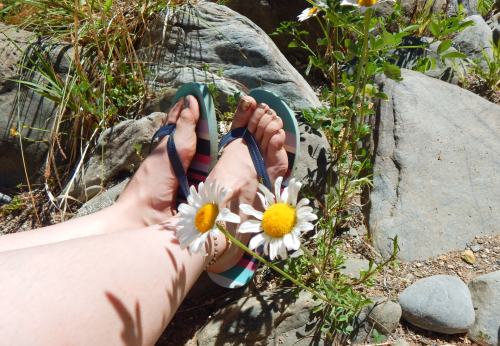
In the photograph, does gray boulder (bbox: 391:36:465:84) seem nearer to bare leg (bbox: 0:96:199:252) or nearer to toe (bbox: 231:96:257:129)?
toe (bbox: 231:96:257:129)

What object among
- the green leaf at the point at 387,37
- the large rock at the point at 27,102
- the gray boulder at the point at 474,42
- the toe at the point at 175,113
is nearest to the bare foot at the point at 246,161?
the toe at the point at 175,113

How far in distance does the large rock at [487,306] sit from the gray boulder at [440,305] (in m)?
0.04

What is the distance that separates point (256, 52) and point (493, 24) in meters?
2.16

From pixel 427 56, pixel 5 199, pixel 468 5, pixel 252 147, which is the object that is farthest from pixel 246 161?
pixel 468 5

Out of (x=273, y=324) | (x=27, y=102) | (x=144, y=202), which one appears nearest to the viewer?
(x=273, y=324)

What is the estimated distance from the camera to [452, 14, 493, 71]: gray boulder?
2.56m

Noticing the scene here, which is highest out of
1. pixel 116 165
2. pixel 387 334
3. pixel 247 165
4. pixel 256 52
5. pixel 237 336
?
pixel 256 52

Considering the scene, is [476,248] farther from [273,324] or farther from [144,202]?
[144,202]

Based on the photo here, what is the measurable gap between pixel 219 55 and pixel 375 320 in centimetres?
178

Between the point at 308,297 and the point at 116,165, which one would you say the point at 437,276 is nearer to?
the point at 308,297

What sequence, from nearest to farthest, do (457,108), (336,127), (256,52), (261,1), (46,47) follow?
(336,127), (457,108), (256,52), (46,47), (261,1)

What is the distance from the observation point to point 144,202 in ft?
6.04

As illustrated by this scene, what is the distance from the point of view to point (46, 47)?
97.6 inches

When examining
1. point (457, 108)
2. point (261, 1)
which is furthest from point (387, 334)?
point (261, 1)
